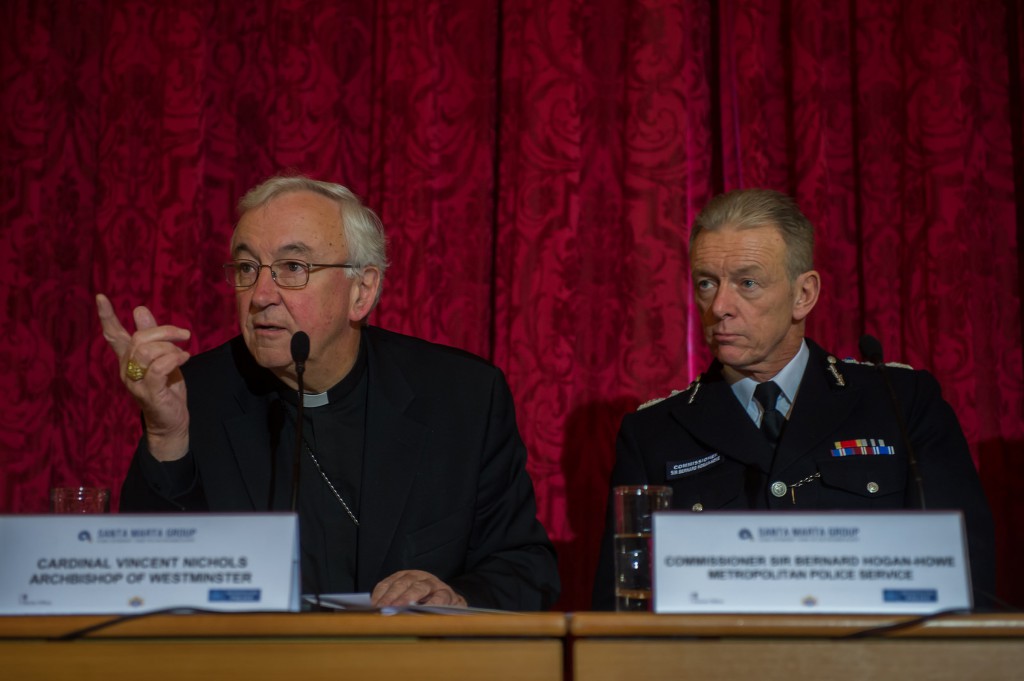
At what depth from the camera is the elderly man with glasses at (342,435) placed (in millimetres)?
2158

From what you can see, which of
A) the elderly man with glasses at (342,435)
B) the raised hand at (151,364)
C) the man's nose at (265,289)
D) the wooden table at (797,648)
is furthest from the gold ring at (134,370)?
the wooden table at (797,648)

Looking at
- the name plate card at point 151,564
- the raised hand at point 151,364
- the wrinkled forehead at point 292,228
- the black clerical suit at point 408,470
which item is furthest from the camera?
the wrinkled forehead at point 292,228

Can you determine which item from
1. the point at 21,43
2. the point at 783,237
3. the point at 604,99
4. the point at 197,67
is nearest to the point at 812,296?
the point at 783,237

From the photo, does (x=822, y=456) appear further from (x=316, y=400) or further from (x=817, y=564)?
(x=316, y=400)

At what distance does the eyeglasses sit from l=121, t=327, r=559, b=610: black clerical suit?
0.27m

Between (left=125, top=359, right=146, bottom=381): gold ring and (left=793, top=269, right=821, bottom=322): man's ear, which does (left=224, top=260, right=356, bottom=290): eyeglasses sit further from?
(left=793, top=269, right=821, bottom=322): man's ear

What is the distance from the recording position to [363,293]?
2.39 meters

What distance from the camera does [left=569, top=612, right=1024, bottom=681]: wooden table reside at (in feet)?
3.98

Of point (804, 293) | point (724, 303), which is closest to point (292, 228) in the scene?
point (724, 303)

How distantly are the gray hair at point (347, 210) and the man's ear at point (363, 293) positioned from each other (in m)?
0.02

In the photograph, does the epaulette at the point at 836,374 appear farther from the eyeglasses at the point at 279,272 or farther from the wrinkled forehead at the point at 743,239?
the eyeglasses at the point at 279,272

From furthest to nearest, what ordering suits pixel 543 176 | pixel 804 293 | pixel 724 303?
pixel 543 176, pixel 804 293, pixel 724 303

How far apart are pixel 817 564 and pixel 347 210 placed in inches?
56.5

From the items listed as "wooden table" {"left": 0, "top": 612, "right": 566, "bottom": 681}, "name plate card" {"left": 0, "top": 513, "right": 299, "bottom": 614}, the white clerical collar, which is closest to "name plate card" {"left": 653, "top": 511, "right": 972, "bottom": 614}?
"wooden table" {"left": 0, "top": 612, "right": 566, "bottom": 681}
